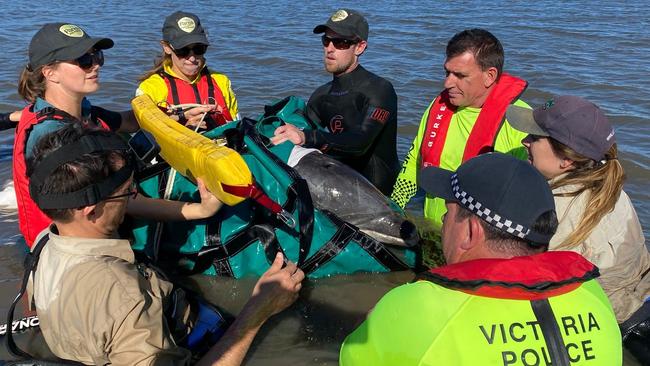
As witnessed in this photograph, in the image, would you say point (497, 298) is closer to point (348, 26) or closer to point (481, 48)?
point (481, 48)

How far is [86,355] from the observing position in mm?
2496

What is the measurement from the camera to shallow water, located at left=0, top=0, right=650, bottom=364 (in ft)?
23.4

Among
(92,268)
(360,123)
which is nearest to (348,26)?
(360,123)

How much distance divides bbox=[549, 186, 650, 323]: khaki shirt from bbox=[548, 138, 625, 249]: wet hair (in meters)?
0.02

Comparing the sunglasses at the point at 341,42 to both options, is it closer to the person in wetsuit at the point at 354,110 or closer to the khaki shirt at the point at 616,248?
the person in wetsuit at the point at 354,110

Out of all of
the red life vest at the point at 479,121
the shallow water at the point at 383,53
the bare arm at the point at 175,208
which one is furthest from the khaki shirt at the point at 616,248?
the bare arm at the point at 175,208

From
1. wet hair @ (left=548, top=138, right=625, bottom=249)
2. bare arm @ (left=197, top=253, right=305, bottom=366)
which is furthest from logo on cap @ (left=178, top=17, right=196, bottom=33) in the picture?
wet hair @ (left=548, top=138, right=625, bottom=249)

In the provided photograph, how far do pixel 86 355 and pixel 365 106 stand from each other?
3.03 m

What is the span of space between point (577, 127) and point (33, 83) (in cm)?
315

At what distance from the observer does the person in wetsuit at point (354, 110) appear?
15.9 feet

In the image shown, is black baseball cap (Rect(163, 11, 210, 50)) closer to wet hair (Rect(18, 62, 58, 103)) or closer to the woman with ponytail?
wet hair (Rect(18, 62, 58, 103))

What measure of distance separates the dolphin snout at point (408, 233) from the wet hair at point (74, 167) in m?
2.24

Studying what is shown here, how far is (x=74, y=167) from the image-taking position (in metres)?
2.49

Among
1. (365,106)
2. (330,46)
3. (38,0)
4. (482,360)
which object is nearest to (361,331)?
(482,360)
